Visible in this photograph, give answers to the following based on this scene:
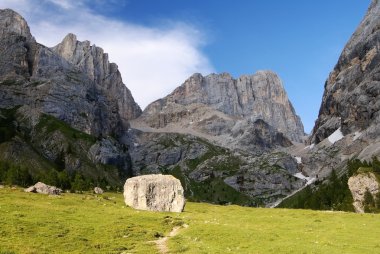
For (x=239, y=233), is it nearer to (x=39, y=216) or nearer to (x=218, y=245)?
(x=218, y=245)

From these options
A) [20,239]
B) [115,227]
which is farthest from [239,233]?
[20,239]

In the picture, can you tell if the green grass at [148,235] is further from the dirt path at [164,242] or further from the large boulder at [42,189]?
the large boulder at [42,189]

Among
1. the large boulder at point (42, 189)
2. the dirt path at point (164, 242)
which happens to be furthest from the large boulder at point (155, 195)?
the dirt path at point (164, 242)

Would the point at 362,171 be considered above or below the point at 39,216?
above

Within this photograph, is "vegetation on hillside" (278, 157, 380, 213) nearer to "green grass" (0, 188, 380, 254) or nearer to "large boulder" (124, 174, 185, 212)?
"large boulder" (124, 174, 185, 212)

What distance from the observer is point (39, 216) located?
172 feet

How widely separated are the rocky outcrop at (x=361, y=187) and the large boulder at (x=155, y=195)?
93.5 m

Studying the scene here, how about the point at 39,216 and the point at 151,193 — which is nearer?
the point at 39,216

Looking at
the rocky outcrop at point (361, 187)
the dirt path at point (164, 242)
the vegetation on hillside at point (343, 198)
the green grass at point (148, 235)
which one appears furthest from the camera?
the rocky outcrop at point (361, 187)

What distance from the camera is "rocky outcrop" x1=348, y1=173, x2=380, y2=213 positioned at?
151375 mm

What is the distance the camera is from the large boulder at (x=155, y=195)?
8350 cm

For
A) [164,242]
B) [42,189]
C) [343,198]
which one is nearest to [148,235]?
[164,242]

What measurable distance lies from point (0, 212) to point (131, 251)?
2207 centimetres

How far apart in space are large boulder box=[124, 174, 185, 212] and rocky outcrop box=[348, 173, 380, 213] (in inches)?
3681
